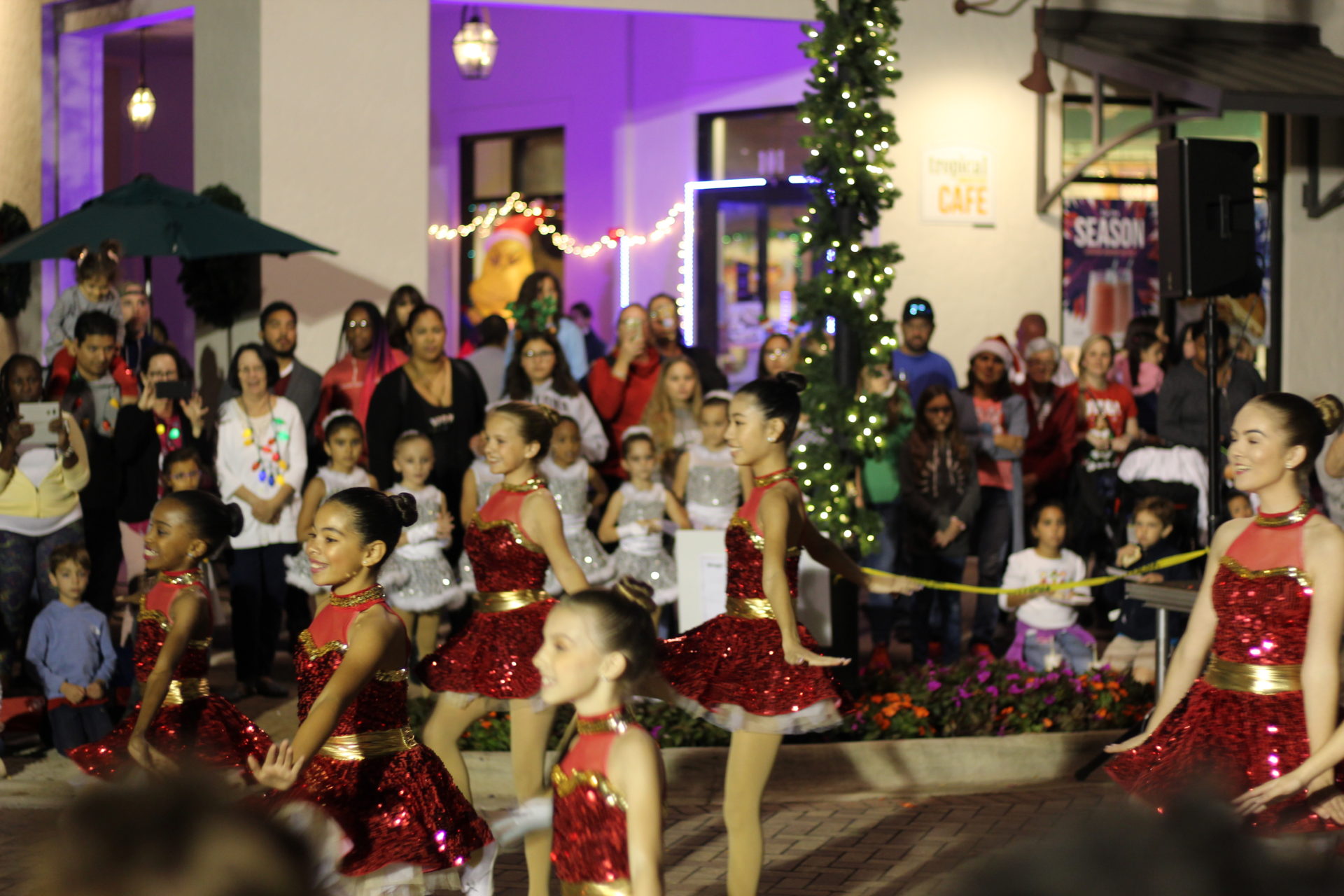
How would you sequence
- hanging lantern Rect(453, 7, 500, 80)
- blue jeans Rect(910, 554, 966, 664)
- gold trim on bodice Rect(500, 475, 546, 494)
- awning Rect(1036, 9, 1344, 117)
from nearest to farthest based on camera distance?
gold trim on bodice Rect(500, 475, 546, 494), blue jeans Rect(910, 554, 966, 664), awning Rect(1036, 9, 1344, 117), hanging lantern Rect(453, 7, 500, 80)

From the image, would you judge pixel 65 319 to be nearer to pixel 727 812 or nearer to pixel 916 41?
pixel 727 812

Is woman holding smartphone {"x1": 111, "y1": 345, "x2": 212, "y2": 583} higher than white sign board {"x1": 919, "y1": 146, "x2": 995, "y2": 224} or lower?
lower

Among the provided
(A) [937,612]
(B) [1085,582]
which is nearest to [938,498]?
(A) [937,612]

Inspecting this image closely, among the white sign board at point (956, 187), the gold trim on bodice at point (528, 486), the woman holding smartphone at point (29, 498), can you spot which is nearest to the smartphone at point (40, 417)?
the woman holding smartphone at point (29, 498)

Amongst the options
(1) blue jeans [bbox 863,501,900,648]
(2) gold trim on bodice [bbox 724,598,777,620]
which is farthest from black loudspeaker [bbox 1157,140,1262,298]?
(2) gold trim on bodice [bbox 724,598,777,620]

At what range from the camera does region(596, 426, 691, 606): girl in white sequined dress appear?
971 centimetres

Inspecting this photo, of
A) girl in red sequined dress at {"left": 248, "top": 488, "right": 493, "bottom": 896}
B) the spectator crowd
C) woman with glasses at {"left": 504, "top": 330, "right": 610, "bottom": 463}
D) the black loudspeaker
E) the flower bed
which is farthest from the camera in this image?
woman with glasses at {"left": 504, "top": 330, "right": 610, "bottom": 463}

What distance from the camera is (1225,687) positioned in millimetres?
4488

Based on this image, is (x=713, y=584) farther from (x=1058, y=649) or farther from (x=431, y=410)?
(x=431, y=410)

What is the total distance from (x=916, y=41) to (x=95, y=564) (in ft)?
30.2

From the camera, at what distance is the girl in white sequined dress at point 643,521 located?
9.71 metres

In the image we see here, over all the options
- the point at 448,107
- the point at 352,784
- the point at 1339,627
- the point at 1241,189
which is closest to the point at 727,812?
the point at 352,784

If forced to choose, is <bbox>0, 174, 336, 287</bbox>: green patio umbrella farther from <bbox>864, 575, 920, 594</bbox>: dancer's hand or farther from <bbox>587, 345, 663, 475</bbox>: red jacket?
<bbox>864, 575, 920, 594</bbox>: dancer's hand

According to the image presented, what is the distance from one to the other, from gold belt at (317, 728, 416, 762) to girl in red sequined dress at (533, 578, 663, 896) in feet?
2.93
